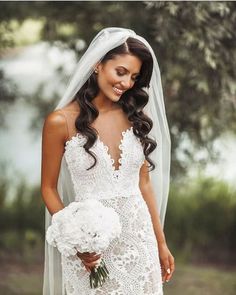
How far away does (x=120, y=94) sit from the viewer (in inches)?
124

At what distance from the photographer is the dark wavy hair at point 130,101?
3143 millimetres

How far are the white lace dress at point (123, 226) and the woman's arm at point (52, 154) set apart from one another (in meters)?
0.05

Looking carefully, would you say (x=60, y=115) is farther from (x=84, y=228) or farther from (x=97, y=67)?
(x=84, y=228)

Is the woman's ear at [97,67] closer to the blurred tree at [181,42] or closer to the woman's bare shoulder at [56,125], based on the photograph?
the woman's bare shoulder at [56,125]

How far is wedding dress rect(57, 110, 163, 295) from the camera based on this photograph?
10.3ft

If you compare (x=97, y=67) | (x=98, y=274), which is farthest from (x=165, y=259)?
(x=97, y=67)

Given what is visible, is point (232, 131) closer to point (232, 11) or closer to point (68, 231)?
point (232, 11)

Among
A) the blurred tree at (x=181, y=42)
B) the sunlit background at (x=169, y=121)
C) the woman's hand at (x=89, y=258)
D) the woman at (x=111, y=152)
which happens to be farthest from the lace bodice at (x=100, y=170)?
the sunlit background at (x=169, y=121)

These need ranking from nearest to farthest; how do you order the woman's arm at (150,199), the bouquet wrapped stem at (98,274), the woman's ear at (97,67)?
the bouquet wrapped stem at (98,274), the woman's ear at (97,67), the woman's arm at (150,199)

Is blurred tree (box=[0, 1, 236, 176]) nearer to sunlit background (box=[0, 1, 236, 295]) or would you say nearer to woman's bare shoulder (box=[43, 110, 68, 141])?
sunlit background (box=[0, 1, 236, 295])

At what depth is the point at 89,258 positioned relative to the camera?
9.55 ft

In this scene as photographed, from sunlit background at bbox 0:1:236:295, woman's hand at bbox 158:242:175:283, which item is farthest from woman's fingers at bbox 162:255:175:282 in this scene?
sunlit background at bbox 0:1:236:295

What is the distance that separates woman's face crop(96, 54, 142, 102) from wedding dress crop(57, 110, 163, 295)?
24cm

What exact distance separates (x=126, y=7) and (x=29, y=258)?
306cm
